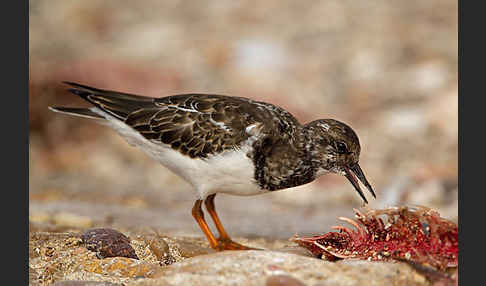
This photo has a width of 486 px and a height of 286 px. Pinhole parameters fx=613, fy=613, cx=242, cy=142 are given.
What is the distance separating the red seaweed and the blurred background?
1.86 meters

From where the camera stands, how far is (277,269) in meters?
4.09

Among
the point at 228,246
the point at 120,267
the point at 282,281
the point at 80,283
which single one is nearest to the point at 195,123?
the point at 228,246

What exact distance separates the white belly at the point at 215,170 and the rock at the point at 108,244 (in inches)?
29.8

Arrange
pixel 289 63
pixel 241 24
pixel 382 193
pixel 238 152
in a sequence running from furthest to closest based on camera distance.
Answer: pixel 241 24
pixel 289 63
pixel 382 193
pixel 238 152

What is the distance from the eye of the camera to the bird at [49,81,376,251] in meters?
5.11

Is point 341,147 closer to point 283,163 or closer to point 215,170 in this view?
point 283,163

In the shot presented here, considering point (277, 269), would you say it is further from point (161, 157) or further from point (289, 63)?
point (289, 63)

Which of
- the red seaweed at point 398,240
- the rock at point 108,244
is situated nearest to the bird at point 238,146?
the red seaweed at point 398,240

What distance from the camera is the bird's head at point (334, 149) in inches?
207

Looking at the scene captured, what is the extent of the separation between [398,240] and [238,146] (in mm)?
1478

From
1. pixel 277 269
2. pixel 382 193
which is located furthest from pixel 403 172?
pixel 277 269

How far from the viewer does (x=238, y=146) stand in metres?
5.08

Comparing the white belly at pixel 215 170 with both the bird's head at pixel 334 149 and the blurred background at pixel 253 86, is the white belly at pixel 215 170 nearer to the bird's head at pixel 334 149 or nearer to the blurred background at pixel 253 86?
the bird's head at pixel 334 149

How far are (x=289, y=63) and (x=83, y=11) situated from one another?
4.85 m
